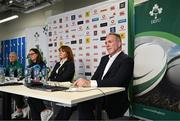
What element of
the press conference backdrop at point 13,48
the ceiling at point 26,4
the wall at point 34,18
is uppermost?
the ceiling at point 26,4

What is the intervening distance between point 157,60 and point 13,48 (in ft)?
19.3

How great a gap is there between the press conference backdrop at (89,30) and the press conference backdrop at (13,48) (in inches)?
88.7

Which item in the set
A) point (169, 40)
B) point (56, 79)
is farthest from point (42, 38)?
point (169, 40)

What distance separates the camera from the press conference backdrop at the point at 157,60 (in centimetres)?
289

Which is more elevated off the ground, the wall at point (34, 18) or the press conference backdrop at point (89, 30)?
the wall at point (34, 18)

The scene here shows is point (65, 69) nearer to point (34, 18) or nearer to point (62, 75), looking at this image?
point (62, 75)

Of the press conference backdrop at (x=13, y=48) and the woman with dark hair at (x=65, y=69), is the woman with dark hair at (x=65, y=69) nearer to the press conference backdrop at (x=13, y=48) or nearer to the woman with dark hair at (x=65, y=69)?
the woman with dark hair at (x=65, y=69)

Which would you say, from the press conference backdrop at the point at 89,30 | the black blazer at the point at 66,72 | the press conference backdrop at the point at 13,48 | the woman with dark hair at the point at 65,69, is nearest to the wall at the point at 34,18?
the press conference backdrop at the point at 13,48

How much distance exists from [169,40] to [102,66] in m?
1.12

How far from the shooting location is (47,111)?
2.76m

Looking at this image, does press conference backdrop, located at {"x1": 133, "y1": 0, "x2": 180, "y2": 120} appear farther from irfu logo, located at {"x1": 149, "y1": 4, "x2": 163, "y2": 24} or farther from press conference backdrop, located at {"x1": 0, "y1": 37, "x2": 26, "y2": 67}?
press conference backdrop, located at {"x1": 0, "y1": 37, "x2": 26, "y2": 67}

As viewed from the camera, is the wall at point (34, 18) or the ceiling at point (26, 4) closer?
the wall at point (34, 18)

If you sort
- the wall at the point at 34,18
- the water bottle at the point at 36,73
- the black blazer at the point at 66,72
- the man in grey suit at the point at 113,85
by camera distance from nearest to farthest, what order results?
the man in grey suit at the point at 113,85 → the water bottle at the point at 36,73 → the black blazer at the point at 66,72 → the wall at the point at 34,18

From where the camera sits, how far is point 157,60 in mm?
3162
